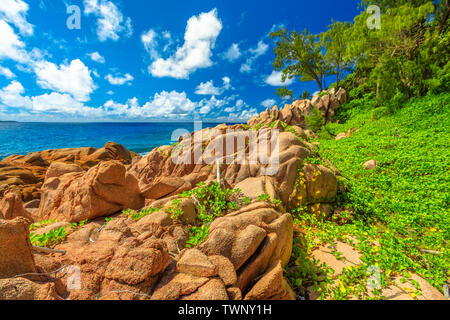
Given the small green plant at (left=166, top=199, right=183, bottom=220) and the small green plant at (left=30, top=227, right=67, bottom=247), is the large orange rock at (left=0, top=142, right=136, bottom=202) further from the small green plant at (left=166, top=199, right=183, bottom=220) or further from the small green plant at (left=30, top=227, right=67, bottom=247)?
the small green plant at (left=166, top=199, right=183, bottom=220)

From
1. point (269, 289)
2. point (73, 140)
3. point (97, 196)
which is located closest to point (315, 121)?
point (269, 289)

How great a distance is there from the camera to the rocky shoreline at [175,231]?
2748mm

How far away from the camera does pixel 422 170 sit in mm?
8312

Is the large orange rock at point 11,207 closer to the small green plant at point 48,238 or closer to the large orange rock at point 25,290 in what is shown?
the small green plant at point 48,238

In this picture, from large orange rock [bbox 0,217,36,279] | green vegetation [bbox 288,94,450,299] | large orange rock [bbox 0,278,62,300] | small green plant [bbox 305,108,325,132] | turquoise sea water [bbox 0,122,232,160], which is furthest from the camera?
turquoise sea water [bbox 0,122,232,160]

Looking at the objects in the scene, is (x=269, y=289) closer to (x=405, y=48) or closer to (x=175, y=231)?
(x=175, y=231)

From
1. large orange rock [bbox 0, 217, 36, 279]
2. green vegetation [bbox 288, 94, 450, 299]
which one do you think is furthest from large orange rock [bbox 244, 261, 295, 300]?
large orange rock [bbox 0, 217, 36, 279]

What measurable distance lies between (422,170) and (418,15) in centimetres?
1756

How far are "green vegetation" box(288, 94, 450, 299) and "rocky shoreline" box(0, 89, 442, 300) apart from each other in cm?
69

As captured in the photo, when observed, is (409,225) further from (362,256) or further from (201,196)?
(201,196)

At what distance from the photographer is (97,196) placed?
7.09 m

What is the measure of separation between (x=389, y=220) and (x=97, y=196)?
1089cm

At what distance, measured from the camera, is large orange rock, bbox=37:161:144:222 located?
6.93 meters

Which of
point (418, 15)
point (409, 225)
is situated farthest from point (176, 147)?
point (418, 15)
